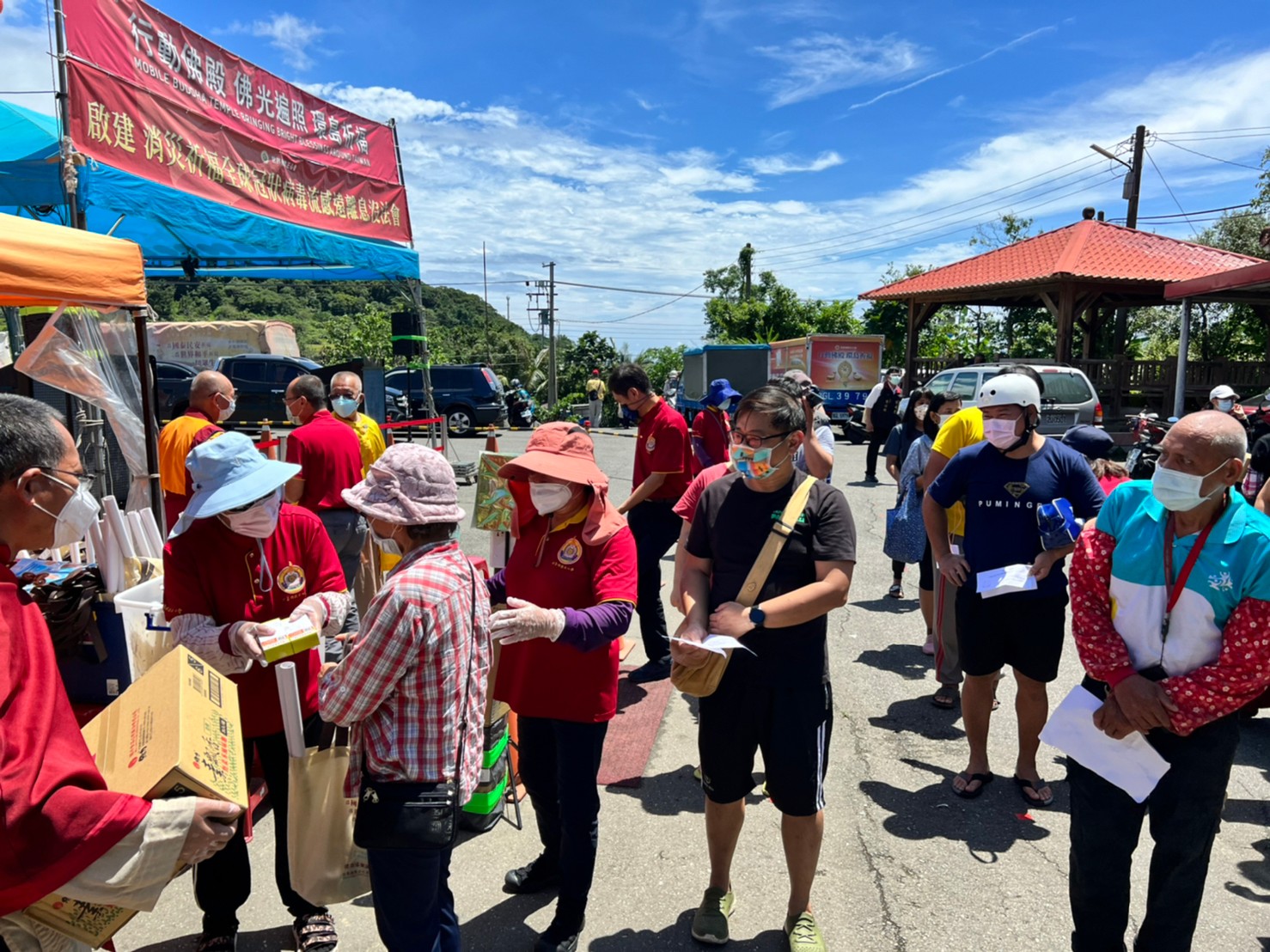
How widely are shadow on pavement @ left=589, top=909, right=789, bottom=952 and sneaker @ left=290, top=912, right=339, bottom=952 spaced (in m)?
0.46

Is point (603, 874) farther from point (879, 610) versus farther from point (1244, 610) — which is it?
point (879, 610)

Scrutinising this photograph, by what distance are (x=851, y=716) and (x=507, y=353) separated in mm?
44183

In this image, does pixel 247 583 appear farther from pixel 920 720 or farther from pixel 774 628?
pixel 920 720

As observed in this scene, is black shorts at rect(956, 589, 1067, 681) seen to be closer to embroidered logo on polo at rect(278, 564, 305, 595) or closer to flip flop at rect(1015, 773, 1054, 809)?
flip flop at rect(1015, 773, 1054, 809)

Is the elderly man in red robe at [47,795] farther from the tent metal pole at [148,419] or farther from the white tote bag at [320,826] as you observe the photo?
the tent metal pole at [148,419]

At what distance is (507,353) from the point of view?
1852 inches

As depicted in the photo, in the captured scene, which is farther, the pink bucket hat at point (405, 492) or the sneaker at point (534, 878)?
the sneaker at point (534, 878)

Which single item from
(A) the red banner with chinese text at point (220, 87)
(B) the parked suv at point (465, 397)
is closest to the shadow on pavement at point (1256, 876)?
(A) the red banner with chinese text at point (220, 87)

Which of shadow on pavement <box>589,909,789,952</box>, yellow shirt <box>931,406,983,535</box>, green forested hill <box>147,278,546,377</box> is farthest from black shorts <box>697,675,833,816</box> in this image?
green forested hill <box>147,278,546,377</box>

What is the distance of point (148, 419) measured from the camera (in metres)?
4.99

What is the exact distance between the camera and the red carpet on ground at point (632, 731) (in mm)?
4000

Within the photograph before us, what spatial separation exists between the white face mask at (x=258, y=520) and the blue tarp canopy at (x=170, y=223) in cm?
359

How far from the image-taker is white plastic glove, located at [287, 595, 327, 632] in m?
2.62

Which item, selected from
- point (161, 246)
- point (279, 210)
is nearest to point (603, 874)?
point (279, 210)
